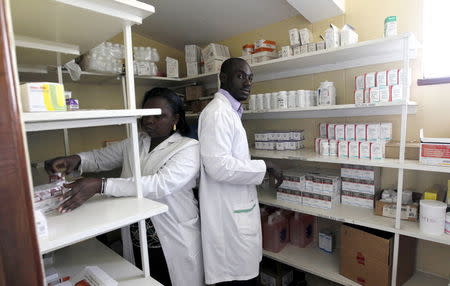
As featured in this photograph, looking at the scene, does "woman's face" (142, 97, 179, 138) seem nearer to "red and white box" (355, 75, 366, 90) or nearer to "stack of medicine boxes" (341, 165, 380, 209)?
"red and white box" (355, 75, 366, 90)

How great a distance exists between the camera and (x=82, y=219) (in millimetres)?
854

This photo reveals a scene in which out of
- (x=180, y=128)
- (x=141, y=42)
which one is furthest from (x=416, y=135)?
(x=141, y=42)

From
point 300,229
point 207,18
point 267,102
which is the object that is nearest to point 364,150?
point 267,102

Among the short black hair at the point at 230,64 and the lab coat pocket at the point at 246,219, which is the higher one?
the short black hair at the point at 230,64

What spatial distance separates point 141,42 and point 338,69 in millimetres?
2171

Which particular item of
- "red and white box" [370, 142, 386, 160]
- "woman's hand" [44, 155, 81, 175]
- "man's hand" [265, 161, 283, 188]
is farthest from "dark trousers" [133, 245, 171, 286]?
"red and white box" [370, 142, 386, 160]

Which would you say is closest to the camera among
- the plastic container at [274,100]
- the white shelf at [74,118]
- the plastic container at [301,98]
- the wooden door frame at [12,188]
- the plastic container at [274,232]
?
the wooden door frame at [12,188]

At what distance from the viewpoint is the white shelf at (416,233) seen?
55.5 inches

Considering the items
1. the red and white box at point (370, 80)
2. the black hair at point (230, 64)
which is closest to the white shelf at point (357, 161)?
the red and white box at point (370, 80)

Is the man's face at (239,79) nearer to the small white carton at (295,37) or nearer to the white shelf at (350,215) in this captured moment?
the small white carton at (295,37)

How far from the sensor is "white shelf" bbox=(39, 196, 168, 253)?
735mm

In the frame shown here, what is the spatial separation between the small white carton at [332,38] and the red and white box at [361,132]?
552 millimetres

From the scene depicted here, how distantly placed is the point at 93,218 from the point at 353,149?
1576 mm

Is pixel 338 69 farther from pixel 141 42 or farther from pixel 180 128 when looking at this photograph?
pixel 141 42
